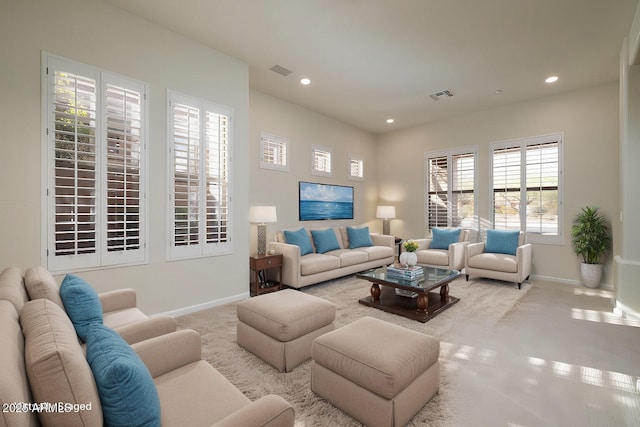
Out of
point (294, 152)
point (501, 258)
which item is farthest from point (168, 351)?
point (501, 258)

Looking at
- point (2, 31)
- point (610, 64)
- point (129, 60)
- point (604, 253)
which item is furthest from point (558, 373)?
point (2, 31)

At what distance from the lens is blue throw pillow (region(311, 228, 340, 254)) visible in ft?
17.7

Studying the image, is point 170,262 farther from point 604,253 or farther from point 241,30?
point 604,253

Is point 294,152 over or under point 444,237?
over

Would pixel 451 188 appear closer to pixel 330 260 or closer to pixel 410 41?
pixel 330 260

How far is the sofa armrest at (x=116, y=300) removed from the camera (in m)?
2.44

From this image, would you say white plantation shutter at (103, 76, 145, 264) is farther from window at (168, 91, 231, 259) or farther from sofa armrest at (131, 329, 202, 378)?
sofa armrest at (131, 329, 202, 378)

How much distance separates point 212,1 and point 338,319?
140 inches

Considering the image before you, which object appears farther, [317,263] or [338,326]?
[317,263]

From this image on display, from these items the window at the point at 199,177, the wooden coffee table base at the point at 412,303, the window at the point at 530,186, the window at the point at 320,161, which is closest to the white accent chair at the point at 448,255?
the window at the point at 530,186

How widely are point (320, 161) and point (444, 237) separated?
2923mm

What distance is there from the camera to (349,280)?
524cm

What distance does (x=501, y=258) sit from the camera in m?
4.86

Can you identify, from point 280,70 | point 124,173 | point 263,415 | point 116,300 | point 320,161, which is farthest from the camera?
point 320,161
